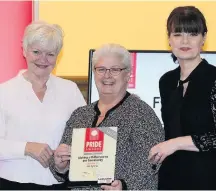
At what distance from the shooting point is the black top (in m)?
2.27

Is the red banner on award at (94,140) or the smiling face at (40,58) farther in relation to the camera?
the smiling face at (40,58)

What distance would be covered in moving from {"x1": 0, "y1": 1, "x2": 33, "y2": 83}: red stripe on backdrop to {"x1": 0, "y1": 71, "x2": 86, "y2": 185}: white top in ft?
3.66

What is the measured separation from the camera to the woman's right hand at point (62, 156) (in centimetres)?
235

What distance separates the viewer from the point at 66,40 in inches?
150

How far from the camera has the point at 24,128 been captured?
8.50 ft

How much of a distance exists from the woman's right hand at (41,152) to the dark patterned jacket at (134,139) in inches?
9.1

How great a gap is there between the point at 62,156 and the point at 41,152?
167 millimetres

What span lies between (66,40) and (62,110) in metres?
1.23

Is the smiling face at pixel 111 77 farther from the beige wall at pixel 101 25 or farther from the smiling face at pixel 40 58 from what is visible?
the beige wall at pixel 101 25

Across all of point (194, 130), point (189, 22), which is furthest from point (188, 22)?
point (194, 130)

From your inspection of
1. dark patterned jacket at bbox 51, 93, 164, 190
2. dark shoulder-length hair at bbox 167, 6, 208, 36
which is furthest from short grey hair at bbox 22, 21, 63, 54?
dark shoulder-length hair at bbox 167, 6, 208, 36

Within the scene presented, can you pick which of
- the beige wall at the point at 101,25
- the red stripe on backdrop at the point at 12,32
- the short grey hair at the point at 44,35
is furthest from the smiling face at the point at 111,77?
the red stripe on backdrop at the point at 12,32

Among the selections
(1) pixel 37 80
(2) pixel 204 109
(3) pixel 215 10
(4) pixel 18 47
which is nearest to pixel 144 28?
(3) pixel 215 10

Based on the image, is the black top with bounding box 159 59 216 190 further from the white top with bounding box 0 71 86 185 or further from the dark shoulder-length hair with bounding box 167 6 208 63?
the white top with bounding box 0 71 86 185
